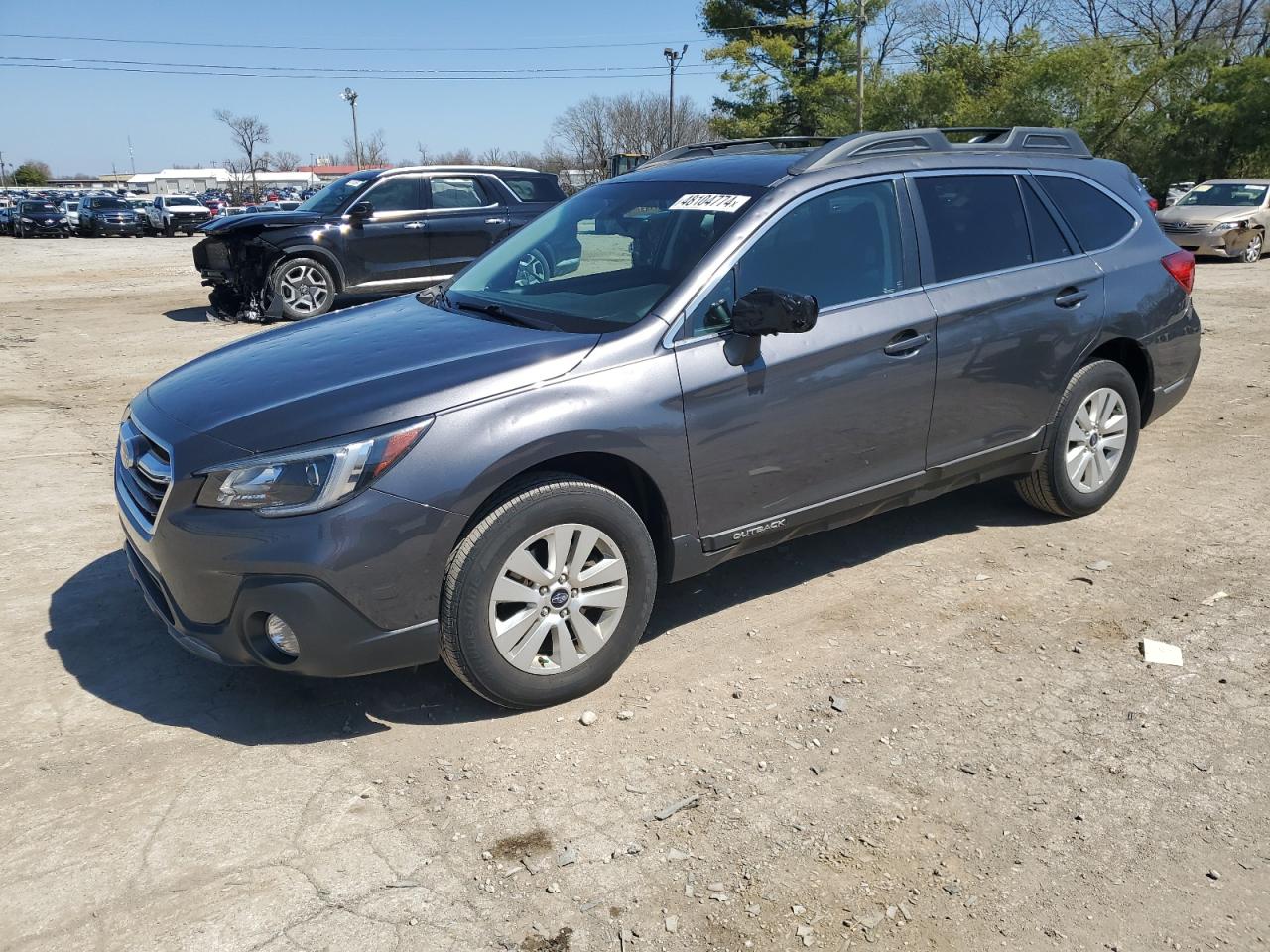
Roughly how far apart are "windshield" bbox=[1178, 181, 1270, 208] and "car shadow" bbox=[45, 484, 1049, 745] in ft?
58.1

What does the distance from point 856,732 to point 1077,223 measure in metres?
3.01

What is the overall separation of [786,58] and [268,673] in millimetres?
42775

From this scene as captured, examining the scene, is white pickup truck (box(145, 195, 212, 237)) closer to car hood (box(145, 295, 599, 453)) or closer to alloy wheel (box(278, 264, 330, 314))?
alloy wheel (box(278, 264, 330, 314))

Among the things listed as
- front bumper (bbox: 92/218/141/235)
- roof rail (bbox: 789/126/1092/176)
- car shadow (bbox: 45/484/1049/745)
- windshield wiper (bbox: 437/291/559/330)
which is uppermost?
front bumper (bbox: 92/218/141/235)

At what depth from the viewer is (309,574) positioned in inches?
120

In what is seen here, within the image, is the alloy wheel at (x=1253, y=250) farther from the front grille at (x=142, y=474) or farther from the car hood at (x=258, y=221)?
the front grille at (x=142, y=474)

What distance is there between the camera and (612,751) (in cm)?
329

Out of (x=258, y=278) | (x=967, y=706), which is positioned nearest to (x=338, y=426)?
(x=967, y=706)

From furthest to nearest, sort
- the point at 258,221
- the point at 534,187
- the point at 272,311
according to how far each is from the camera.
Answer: the point at 534,187, the point at 272,311, the point at 258,221

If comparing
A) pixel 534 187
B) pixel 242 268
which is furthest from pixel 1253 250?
pixel 242 268

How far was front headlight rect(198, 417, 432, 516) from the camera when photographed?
3.08 m

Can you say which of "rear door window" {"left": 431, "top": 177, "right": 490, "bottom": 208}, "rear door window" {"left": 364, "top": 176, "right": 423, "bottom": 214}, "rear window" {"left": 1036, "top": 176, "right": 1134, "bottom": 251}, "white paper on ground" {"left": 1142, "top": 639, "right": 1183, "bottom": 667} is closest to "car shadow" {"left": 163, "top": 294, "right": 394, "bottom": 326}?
"rear door window" {"left": 364, "top": 176, "right": 423, "bottom": 214}

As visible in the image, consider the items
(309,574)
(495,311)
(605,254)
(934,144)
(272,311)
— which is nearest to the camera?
(309,574)

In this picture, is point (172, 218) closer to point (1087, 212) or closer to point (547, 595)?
point (1087, 212)
